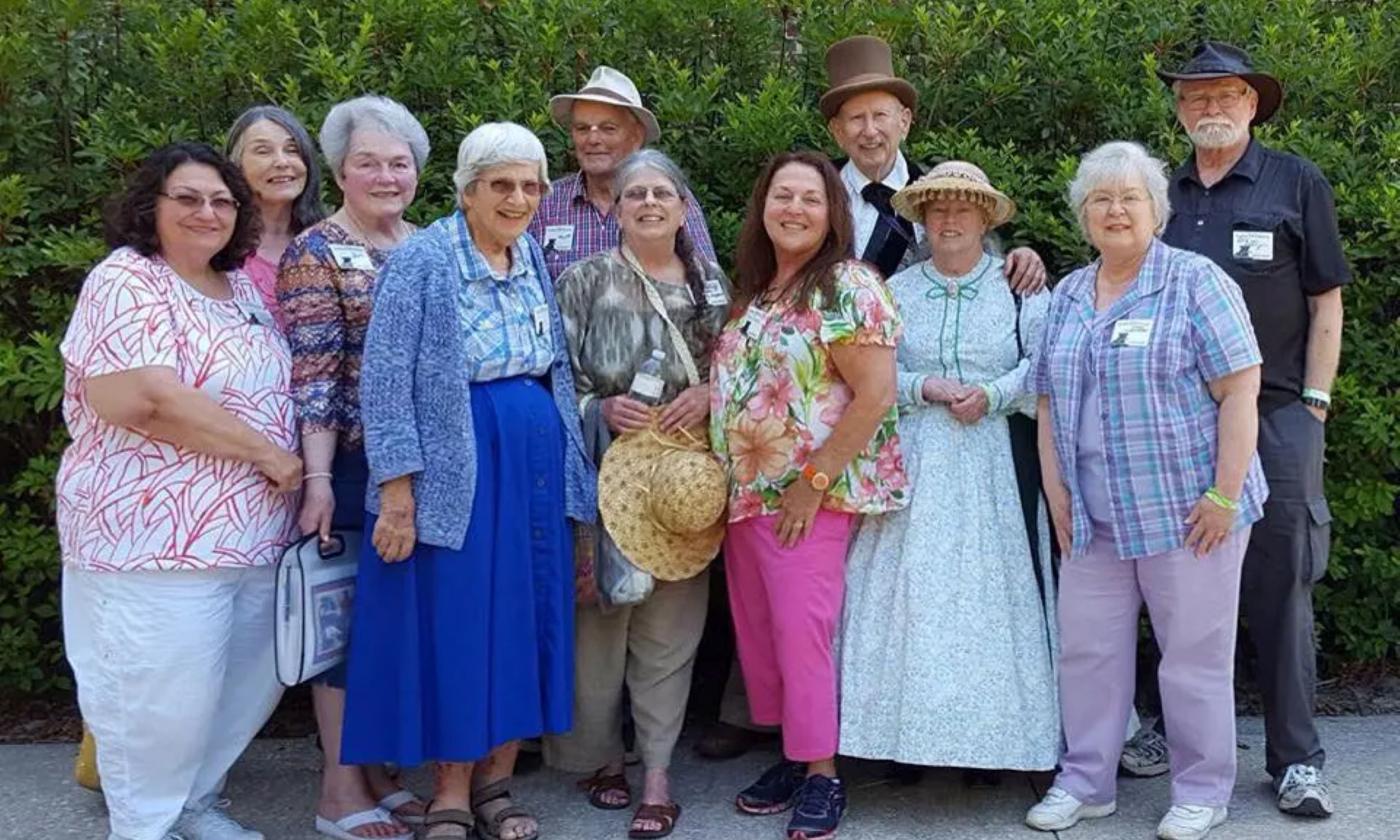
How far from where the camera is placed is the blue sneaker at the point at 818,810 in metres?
4.02

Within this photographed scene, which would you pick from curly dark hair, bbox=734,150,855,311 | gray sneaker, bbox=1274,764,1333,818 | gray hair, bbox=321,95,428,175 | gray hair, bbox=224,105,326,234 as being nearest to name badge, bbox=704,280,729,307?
curly dark hair, bbox=734,150,855,311

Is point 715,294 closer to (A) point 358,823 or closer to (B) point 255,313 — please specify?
(B) point 255,313

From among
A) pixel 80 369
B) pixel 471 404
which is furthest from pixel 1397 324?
pixel 80 369

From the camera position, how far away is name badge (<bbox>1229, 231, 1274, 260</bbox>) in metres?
4.12

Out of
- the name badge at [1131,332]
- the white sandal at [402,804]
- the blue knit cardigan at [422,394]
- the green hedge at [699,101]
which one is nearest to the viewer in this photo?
the blue knit cardigan at [422,394]

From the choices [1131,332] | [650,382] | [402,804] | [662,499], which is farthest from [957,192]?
[402,804]

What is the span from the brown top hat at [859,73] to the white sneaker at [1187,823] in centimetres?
256

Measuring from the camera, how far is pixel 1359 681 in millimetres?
5328

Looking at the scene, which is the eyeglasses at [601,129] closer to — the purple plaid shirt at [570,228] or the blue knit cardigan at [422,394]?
the purple plaid shirt at [570,228]

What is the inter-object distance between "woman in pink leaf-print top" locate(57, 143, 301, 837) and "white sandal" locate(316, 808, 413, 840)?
46 centimetres

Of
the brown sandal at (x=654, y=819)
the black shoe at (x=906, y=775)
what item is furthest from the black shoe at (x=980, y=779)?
the brown sandal at (x=654, y=819)

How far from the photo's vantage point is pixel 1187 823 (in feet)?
12.9

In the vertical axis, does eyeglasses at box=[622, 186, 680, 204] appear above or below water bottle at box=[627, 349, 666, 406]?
above

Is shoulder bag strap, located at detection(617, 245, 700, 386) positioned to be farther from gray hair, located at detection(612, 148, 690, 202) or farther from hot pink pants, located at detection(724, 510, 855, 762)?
hot pink pants, located at detection(724, 510, 855, 762)
